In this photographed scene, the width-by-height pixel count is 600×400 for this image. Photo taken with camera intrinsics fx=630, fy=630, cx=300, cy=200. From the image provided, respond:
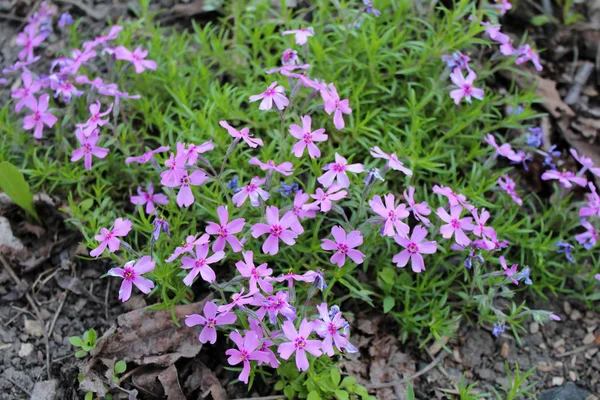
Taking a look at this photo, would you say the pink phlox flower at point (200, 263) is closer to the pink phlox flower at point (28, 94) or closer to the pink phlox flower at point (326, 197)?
the pink phlox flower at point (326, 197)

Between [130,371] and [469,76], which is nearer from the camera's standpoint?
[130,371]

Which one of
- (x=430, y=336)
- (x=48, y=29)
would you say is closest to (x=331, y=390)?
(x=430, y=336)

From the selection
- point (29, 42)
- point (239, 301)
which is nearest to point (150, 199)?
point (239, 301)

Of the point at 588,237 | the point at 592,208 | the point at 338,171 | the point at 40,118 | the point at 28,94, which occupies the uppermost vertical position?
the point at 28,94

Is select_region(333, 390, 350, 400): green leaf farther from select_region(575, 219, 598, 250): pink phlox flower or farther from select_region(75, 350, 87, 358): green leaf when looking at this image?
select_region(575, 219, 598, 250): pink phlox flower

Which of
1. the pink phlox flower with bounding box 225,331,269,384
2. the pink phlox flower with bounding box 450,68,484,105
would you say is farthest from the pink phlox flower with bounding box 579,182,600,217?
the pink phlox flower with bounding box 225,331,269,384

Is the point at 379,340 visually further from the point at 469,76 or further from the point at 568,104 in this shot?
the point at 568,104

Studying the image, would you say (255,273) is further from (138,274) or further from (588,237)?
(588,237)
